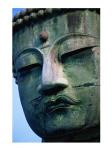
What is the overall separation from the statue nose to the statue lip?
0.11 metres

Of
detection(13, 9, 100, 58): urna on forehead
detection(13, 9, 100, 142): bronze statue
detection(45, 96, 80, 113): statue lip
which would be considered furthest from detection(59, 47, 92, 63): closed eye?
detection(45, 96, 80, 113): statue lip

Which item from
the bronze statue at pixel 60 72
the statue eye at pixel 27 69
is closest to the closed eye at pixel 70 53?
the bronze statue at pixel 60 72

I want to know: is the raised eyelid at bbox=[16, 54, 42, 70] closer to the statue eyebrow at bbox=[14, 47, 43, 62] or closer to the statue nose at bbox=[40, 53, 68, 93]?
the statue eyebrow at bbox=[14, 47, 43, 62]

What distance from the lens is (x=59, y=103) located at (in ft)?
27.5

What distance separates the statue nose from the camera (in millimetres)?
8328

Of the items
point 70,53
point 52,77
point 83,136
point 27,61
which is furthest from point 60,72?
point 83,136

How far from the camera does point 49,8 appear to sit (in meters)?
8.67

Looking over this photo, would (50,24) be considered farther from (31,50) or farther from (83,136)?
(83,136)

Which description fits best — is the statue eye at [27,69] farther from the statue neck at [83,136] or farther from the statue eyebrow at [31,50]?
the statue neck at [83,136]

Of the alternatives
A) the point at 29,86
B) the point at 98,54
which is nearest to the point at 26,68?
the point at 29,86
